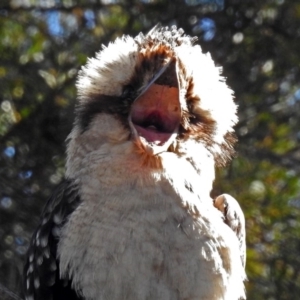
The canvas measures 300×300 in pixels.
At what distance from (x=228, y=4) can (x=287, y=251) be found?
1433mm

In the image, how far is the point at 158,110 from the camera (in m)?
3.31

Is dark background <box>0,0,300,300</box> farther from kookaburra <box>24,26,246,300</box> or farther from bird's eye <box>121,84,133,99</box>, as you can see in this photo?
bird's eye <box>121,84,133,99</box>

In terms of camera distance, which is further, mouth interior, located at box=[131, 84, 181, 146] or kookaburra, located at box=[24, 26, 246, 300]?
mouth interior, located at box=[131, 84, 181, 146]

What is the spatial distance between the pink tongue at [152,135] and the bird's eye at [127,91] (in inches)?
5.6

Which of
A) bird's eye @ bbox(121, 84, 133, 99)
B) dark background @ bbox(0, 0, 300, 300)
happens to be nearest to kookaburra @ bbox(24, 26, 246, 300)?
bird's eye @ bbox(121, 84, 133, 99)

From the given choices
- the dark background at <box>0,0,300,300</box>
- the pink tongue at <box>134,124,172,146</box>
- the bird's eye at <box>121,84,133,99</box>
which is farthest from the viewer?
the dark background at <box>0,0,300,300</box>

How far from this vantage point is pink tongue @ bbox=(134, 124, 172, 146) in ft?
10.6

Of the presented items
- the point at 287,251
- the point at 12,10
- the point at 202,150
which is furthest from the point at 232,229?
the point at 12,10

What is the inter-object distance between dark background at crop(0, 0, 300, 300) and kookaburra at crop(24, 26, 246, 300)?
135cm

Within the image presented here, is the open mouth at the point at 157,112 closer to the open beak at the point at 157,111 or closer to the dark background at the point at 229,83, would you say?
the open beak at the point at 157,111

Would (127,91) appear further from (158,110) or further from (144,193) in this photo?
(144,193)

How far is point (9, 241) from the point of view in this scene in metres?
4.79

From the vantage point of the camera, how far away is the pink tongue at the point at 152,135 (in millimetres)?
3219

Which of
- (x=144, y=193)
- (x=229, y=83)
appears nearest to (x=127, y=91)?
(x=144, y=193)
